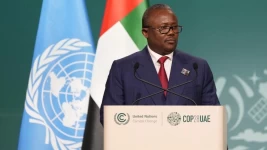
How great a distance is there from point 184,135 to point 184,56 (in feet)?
2.50

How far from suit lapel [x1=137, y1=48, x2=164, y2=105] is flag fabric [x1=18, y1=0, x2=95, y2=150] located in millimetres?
1365

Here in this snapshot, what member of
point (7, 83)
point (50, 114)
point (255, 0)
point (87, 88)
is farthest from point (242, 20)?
point (7, 83)

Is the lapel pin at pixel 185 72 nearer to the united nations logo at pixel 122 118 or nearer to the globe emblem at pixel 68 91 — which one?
the united nations logo at pixel 122 118

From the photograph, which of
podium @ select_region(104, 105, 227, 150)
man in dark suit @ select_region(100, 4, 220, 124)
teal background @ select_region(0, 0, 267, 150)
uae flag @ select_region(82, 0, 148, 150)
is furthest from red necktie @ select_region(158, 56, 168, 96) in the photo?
→ teal background @ select_region(0, 0, 267, 150)

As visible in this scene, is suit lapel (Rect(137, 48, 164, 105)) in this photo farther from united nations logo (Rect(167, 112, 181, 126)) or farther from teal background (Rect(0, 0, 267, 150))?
teal background (Rect(0, 0, 267, 150))

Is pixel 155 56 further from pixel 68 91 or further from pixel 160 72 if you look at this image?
pixel 68 91

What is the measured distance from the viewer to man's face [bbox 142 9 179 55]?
10.1ft

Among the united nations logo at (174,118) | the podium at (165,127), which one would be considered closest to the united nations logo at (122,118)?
the podium at (165,127)

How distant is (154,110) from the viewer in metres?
2.52

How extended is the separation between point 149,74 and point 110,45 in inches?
57.0

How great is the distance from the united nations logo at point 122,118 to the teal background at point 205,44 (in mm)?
2330

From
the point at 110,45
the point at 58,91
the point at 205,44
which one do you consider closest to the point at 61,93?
the point at 58,91

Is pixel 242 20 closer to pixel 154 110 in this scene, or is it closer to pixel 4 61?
pixel 4 61

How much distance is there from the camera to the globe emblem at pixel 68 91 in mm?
4480
